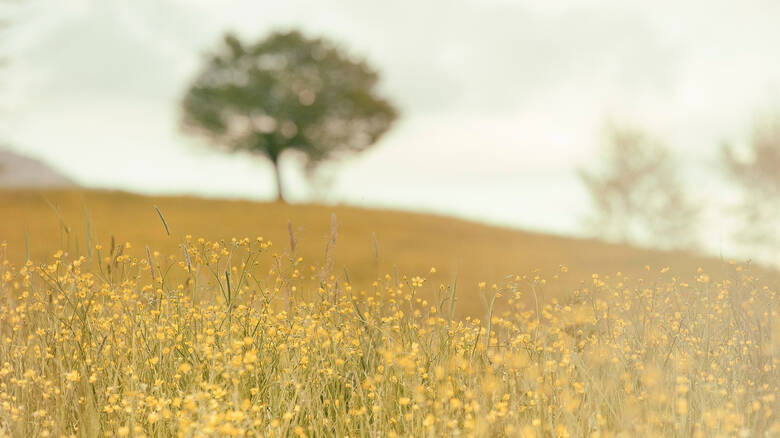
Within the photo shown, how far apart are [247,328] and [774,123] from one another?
22529 mm

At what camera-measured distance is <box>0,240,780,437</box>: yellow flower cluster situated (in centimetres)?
399

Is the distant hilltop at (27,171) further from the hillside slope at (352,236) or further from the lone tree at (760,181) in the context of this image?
the lone tree at (760,181)

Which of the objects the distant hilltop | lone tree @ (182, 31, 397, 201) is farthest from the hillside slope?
the distant hilltop

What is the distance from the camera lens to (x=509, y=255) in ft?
52.8

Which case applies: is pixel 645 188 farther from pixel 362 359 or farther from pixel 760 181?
pixel 362 359

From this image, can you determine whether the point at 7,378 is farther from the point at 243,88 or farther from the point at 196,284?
the point at 243,88

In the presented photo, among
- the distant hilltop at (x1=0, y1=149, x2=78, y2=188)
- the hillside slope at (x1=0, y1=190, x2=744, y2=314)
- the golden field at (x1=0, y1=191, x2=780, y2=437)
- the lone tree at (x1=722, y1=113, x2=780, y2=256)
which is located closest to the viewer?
the golden field at (x1=0, y1=191, x2=780, y2=437)

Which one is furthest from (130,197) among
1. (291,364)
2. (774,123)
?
(774,123)

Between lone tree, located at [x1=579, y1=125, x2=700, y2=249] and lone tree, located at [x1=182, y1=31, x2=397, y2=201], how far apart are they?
1147cm

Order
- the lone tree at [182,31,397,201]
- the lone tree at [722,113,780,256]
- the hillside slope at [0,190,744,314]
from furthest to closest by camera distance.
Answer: the lone tree at [182,31,397,201], the lone tree at [722,113,780,256], the hillside slope at [0,190,744,314]

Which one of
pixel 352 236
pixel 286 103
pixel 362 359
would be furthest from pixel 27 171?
pixel 362 359

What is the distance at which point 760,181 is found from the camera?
74.6 feet

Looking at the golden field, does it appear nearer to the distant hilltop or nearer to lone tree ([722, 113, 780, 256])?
lone tree ([722, 113, 780, 256])

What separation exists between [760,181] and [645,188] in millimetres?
3994
